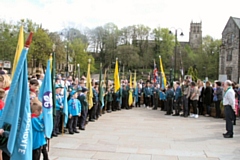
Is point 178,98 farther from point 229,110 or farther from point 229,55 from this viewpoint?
point 229,55

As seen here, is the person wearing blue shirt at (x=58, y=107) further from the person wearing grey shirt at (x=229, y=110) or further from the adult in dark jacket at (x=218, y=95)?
the adult in dark jacket at (x=218, y=95)

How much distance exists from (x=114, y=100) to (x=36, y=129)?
13.1 m

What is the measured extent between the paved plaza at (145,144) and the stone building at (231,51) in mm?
50145

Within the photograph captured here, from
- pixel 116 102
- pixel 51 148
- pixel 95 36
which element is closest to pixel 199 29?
Answer: pixel 95 36

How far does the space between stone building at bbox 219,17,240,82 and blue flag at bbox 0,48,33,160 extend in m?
57.2

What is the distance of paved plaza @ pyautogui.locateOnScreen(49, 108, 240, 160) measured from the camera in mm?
7063

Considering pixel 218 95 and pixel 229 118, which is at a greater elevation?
pixel 218 95

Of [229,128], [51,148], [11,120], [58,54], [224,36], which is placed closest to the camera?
[11,120]

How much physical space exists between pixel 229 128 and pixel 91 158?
5.28 m

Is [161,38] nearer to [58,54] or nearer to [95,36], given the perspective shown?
[95,36]

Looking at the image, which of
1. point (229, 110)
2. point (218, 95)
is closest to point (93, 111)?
point (229, 110)

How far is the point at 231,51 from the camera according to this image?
60594mm

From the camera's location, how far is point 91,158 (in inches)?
263

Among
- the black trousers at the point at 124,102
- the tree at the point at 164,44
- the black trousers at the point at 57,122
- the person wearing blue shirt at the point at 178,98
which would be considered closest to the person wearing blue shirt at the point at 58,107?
the black trousers at the point at 57,122
